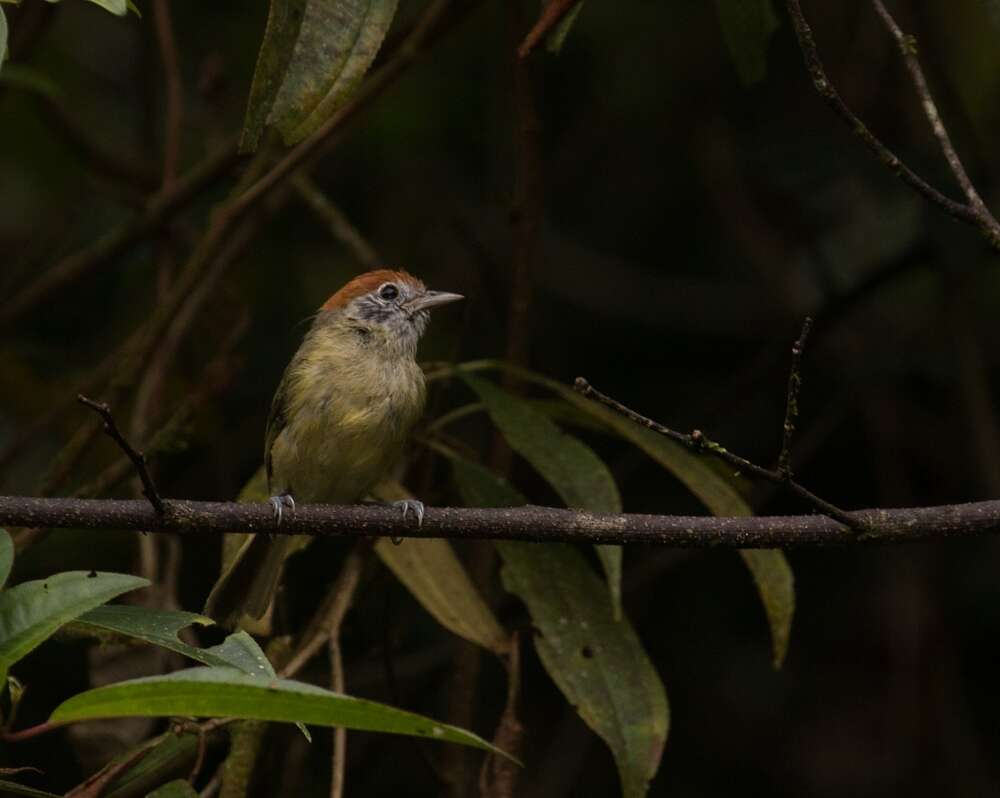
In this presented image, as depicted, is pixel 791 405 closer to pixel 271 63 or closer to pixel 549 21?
pixel 549 21

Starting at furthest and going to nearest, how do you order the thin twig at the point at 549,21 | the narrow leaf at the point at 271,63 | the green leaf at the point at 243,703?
the thin twig at the point at 549,21, the narrow leaf at the point at 271,63, the green leaf at the point at 243,703

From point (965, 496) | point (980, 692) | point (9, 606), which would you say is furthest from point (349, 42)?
point (980, 692)

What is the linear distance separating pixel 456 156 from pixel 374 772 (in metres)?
2.64

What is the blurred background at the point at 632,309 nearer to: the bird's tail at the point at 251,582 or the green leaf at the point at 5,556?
the bird's tail at the point at 251,582

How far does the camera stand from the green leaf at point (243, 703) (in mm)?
2023

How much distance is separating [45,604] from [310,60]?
3.76ft

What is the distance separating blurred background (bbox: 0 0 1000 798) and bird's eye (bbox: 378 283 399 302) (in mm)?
262

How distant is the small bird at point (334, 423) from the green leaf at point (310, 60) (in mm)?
1330

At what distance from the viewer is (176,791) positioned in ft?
9.52

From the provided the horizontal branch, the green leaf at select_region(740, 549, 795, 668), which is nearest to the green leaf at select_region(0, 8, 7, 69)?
the horizontal branch

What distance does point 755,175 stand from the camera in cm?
584

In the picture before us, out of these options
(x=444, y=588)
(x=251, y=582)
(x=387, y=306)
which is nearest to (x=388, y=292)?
(x=387, y=306)

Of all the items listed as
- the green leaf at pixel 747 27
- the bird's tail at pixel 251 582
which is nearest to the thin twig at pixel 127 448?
the bird's tail at pixel 251 582

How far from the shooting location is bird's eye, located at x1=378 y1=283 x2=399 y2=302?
15.0ft
